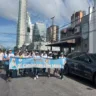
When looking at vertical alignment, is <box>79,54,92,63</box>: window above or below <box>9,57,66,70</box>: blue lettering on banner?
above

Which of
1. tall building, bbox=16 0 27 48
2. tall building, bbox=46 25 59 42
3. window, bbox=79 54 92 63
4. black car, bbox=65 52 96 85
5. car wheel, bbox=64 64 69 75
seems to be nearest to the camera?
black car, bbox=65 52 96 85

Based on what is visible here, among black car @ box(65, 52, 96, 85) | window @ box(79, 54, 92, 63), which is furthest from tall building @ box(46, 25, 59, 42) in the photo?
window @ box(79, 54, 92, 63)

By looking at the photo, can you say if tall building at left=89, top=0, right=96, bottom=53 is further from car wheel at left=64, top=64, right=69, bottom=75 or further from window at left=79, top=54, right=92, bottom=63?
window at left=79, top=54, right=92, bottom=63

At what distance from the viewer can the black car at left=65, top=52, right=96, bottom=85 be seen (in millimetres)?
9719

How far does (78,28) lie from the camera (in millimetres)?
44094

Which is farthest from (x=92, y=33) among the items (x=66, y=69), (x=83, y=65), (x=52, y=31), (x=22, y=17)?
(x=83, y=65)

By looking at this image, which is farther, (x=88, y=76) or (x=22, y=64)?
(x=22, y=64)

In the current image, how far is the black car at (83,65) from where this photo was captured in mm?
9719

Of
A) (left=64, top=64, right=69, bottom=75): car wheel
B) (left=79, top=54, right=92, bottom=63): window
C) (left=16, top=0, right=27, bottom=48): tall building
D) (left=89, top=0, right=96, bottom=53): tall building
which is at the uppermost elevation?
(left=16, top=0, right=27, bottom=48): tall building

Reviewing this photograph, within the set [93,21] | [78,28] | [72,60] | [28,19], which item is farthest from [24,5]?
[72,60]

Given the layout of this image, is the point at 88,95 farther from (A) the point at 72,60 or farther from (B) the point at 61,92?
(A) the point at 72,60

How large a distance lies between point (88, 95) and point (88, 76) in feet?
8.07

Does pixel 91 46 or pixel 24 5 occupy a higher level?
pixel 24 5

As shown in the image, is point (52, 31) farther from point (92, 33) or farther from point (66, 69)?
point (66, 69)
